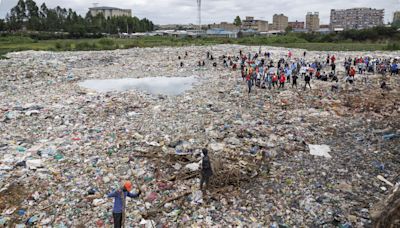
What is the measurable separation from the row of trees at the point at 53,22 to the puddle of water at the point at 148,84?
41363 millimetres

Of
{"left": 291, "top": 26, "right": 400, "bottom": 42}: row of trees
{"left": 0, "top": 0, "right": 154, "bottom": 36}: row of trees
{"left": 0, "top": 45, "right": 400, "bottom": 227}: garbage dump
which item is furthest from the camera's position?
{"left": 0, "top": 0, "right": 154, "bottom": 36}: row of trees

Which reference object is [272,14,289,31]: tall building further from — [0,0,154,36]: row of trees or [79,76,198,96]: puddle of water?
[79,76,198,96]: puddle of water

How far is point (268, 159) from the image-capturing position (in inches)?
275

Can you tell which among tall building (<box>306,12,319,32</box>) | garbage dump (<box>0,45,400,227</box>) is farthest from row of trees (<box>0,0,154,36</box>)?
tall building (<box>306,12,319,32</box>)

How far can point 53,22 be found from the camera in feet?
193

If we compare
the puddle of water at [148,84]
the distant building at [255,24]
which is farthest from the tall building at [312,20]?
the puddle of water at [148,84]

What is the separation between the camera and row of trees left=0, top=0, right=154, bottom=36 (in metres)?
55.5

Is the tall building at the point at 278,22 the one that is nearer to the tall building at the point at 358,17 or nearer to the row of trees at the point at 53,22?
the tall building at the point at 358,17

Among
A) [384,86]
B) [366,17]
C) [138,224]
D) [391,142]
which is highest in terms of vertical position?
[366,17]

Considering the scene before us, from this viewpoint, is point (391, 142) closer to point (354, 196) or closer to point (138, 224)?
point (354, 196)

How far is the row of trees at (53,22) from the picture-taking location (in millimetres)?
55456

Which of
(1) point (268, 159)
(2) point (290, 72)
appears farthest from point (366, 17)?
(1) point (268, 159)

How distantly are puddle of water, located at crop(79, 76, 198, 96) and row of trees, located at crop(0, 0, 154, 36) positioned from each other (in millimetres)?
41363

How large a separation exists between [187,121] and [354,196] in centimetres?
533
